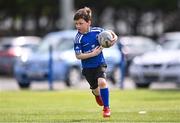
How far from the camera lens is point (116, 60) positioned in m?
25.0

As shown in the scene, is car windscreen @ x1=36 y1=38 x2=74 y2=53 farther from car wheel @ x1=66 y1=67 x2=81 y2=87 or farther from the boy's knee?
the boy's knee

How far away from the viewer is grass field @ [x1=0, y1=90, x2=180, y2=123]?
1215 cm

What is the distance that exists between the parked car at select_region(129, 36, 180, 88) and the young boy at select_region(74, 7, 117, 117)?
30.4ft

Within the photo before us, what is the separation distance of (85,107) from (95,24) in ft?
101

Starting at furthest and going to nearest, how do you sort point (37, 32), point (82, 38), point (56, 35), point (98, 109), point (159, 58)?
point (37, 32)
point (56, 35)
point (159, 58)
point (98, 109)
point (82, 38)

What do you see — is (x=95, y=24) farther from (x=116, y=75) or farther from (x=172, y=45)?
(x=172, y=45)

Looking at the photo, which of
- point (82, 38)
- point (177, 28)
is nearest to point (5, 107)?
point (82, 38)

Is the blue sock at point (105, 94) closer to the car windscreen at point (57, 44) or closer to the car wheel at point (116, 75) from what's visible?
the car wheel at point (116, 75)

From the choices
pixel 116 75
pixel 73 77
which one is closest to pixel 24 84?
pixel 73 77

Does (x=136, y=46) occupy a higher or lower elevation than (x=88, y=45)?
lower

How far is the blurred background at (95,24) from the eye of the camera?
2286cm

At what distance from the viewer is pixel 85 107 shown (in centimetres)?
1509

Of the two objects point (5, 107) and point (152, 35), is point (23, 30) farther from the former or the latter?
point (5, 107)

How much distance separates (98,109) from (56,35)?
1182 cm
